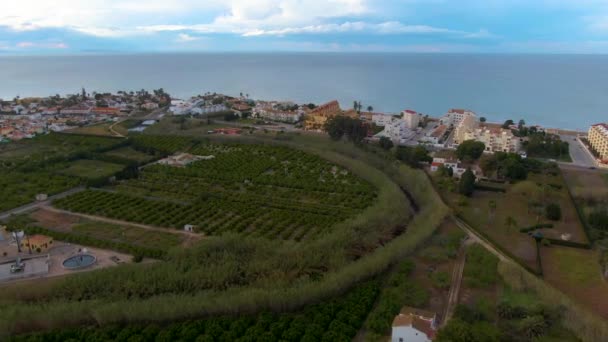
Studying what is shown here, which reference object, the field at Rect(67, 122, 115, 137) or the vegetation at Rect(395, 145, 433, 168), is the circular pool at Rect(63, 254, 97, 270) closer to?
the vegetation at Rect(395, 145, 433, 168)

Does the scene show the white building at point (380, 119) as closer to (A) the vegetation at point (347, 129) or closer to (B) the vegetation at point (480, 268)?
(A) the vegetation at point (347, 129)

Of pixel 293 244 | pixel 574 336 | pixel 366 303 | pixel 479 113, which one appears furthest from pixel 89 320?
pixel 479 113

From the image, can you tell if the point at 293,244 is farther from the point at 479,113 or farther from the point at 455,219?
the point at 479,113

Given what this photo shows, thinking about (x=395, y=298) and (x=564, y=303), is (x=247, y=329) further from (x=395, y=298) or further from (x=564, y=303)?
(x=564, y=303)

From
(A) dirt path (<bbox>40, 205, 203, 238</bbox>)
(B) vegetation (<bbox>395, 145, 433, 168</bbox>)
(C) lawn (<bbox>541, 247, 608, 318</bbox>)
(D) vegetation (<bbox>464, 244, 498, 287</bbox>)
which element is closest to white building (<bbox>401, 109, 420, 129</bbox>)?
(B) vegetation (<bbox>395, 145, 433, 168</bbox>)

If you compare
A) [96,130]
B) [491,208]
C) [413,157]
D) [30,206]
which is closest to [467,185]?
[491,208]

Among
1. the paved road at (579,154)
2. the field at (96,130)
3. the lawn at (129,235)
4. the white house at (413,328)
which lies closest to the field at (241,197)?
the lawn at (129,235)
